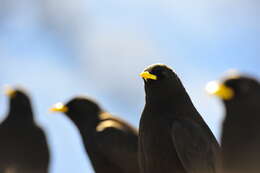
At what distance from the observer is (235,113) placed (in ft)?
24.3

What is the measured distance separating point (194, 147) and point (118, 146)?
204 centimetres

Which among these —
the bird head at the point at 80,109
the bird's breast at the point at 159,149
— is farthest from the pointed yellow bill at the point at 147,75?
the bird head at the point at 80,109

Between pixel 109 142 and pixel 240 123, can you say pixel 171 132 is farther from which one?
pixel 109 142

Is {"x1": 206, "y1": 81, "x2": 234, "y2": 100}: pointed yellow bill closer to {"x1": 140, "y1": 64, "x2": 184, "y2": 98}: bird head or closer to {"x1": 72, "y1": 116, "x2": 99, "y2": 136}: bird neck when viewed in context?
{"x1": 140, "y1": 64, "x2": 184, "y2": 98}: bird head

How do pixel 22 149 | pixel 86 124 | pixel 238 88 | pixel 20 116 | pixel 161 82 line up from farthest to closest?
pixel 20 116, pixel 22 149, pixel 86 124, pixel 161 82, pixel 238 88

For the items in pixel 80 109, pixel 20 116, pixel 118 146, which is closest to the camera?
pixel 118 146

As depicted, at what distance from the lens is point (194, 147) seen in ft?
28.2

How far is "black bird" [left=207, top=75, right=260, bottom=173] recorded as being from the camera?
7.22m

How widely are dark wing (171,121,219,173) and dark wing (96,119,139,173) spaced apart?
6.22 ft

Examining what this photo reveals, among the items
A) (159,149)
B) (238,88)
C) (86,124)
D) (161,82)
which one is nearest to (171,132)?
(159,149)

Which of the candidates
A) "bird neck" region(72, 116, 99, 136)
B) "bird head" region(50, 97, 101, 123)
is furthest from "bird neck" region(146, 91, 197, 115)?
"bird head" region(50, 97, 101, 123)

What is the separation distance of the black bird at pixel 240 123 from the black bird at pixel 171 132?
3.55 feet

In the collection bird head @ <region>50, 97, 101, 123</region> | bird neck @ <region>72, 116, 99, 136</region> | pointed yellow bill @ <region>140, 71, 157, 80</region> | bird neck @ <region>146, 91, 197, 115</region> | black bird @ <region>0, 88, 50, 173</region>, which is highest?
pointed yellow bill @ <region>140, 71, 157, 80</region>

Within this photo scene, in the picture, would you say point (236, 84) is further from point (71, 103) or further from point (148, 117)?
point (71, 103)
